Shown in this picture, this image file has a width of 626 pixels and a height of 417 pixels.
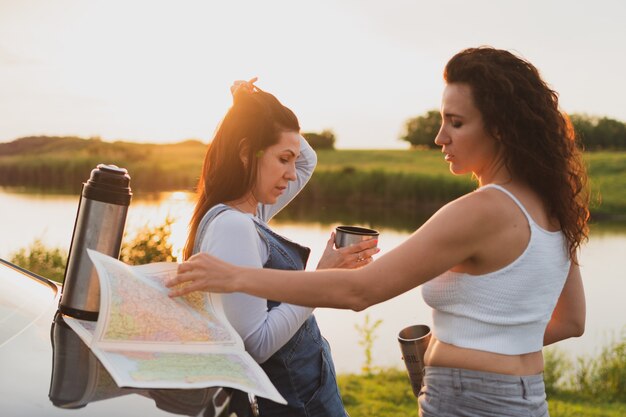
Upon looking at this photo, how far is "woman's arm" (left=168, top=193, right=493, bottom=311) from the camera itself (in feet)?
5.47

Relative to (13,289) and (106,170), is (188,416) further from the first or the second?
(13,289)

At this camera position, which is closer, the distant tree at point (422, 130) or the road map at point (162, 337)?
the road map at point (162, 337)

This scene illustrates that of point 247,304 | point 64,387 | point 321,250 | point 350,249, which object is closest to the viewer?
point 64,387

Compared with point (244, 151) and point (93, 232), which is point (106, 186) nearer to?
point (93, 232)

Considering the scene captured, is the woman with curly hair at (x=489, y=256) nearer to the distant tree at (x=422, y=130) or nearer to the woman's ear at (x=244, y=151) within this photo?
the woman's ear at (x=244, y=151)

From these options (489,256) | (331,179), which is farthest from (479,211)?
(331,179)

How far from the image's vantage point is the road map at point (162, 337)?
1.57 meters

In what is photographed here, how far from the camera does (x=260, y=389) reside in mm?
1564

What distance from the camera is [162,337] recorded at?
5.50 feet

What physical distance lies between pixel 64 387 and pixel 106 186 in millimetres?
569

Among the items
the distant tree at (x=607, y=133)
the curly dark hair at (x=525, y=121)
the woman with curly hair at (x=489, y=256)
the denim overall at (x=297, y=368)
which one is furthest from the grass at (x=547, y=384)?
the distant tree at (x=607, y=133)

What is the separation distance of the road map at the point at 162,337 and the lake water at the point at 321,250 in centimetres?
197

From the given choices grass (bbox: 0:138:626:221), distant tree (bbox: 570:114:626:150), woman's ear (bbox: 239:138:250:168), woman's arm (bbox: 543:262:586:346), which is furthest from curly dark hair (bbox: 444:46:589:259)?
distant tree (bbox: 570:114:626:150)

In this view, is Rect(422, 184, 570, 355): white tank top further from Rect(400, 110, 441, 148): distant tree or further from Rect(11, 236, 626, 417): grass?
Rect(400, 110, 441, 148): distant tree
